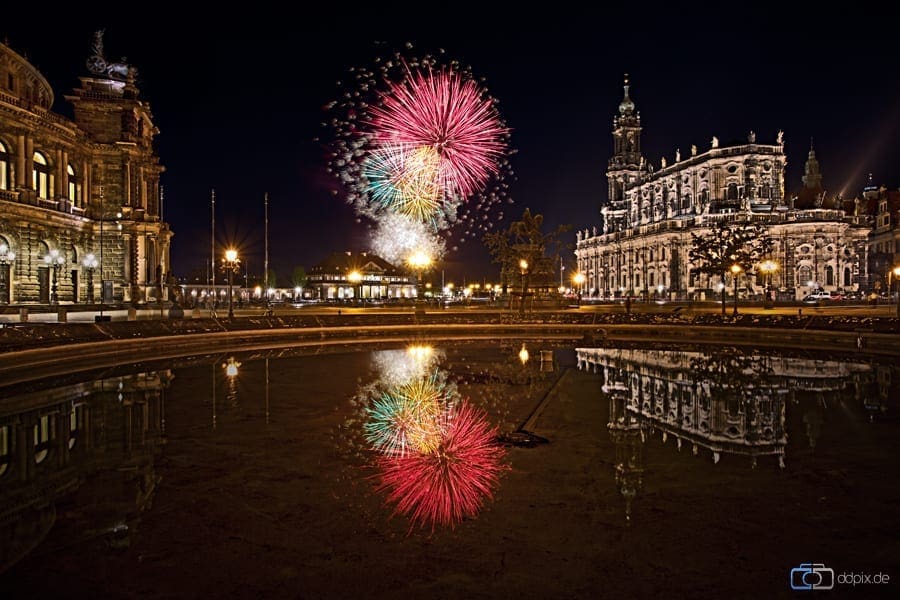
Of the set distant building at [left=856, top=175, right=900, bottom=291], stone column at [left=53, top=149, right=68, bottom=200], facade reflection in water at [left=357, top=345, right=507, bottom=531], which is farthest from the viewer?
distant building at [left=856, top=175, right=900, bottom=291]

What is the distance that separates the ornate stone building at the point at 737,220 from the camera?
87750mm

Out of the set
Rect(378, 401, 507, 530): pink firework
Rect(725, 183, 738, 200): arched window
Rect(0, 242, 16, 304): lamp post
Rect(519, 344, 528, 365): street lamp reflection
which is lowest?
Rect(378, 401, 507, 530): pink firework

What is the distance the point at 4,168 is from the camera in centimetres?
4016

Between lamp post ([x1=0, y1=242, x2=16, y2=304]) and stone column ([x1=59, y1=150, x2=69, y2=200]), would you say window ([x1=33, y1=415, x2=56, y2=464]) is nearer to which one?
lamp post ([x1=0, y1=242, x2=16, y2=304])

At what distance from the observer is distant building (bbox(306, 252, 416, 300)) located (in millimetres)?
133875

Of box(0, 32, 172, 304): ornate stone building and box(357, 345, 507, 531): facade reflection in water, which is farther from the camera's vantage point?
box(0, 32, 172, 304): ornate stone building

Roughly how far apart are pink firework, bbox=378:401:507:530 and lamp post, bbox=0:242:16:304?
41005 millimetres

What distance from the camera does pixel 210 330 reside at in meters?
28.5

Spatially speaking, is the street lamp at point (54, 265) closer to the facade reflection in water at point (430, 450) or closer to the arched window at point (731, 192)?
the facade reflection in water at point (430, 450)

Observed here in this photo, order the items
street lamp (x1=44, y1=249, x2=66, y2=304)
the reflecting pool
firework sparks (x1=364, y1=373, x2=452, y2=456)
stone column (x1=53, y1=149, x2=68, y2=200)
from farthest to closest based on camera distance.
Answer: stone column (x1=53, y1=149, x2=68, y2=200), street lamp (x1=44, y1=249, x2=66, y2=304), firework sparks (x1=364, y1=373, x2=452, y2=456), the reflecting pool

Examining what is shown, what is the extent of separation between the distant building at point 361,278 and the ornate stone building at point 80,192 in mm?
75880

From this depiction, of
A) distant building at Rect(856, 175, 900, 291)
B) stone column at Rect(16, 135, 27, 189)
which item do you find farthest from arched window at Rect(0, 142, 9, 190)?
distant building at Rect(856, 175, 900, 291)

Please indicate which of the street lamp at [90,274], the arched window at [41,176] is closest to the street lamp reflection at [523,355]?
the street lamp at [90,274]

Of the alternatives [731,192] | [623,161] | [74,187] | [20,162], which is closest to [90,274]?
[74,187]
